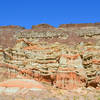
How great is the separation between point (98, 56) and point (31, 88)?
12324 millimetres

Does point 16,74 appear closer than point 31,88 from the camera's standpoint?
No

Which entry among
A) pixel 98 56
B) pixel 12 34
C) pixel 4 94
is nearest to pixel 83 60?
pixel 98 56

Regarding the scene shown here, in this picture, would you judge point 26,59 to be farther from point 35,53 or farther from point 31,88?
point 31,88

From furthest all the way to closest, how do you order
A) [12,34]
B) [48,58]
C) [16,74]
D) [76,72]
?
1. [12,34]
2. [48,58]
3. [16,74]
4. [76,72]

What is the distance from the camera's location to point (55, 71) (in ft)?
79.2

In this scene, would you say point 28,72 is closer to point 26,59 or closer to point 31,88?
point 26,59

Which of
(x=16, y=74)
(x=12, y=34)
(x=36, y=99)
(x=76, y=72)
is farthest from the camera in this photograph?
(x=12, y=34)

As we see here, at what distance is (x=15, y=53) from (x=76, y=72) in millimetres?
11149

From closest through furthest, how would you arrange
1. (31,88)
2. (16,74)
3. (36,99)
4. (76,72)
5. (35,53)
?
(36,99) → (31,88) → (76,72) → (16,74) → (35,53)

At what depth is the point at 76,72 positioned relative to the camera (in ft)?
75.6

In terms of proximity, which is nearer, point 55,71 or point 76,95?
point 76,95

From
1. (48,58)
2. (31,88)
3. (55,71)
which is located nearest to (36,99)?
(31,88)

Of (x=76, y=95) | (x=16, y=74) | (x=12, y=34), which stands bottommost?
(x=76, y=95)

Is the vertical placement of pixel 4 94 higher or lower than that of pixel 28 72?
lower
